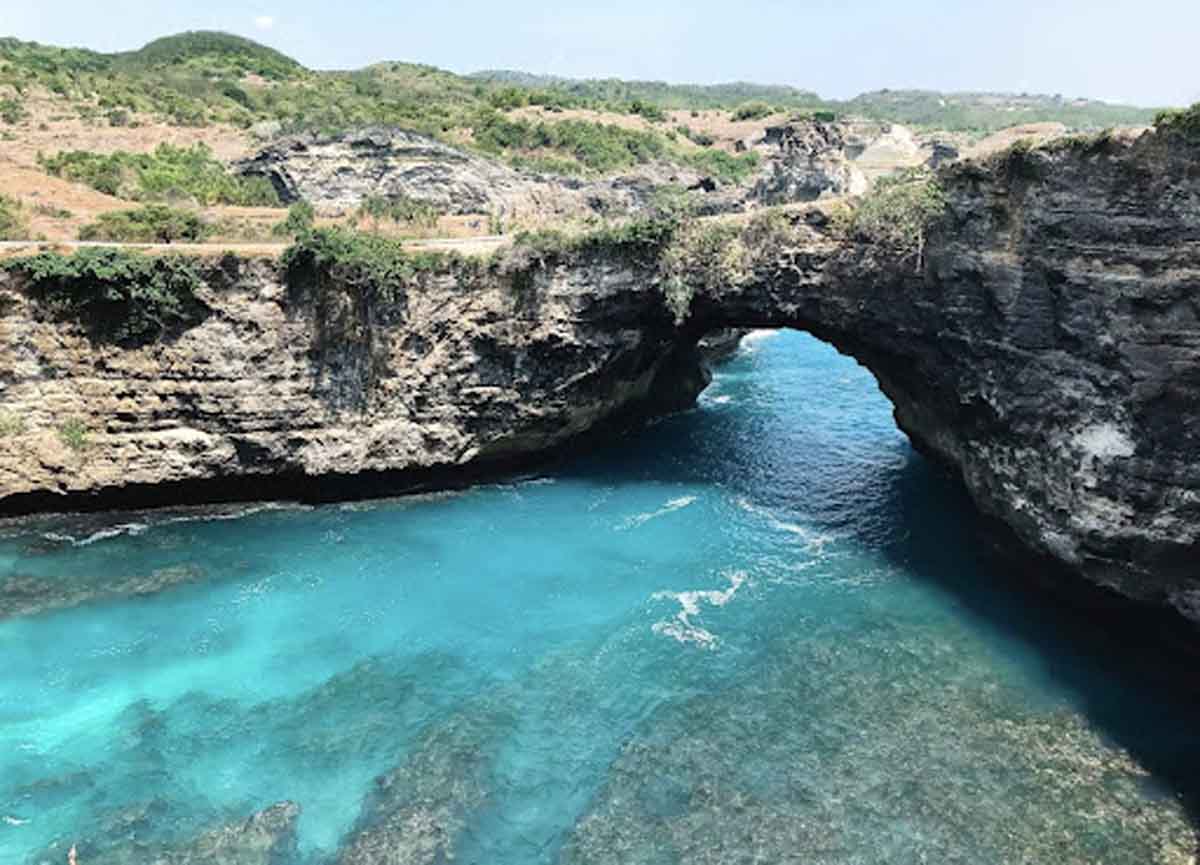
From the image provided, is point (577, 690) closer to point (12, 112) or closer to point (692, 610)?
point (692, 610)

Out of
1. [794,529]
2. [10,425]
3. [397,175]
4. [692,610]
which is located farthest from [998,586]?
[397,175]

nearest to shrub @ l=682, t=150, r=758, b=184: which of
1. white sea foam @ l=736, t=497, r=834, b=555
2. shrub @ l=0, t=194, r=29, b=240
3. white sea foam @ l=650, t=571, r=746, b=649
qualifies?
white sea foam @ l=736, t=497, r=834, b=555

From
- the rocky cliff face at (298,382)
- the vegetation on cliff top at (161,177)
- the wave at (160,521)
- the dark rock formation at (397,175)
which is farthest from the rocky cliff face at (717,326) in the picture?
the dark rock formation at (397,175)

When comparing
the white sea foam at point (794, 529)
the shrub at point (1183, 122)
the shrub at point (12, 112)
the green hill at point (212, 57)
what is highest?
the green hill at point (212, 57)

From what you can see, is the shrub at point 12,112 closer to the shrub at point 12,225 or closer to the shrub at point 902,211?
the shrub at point 12,225

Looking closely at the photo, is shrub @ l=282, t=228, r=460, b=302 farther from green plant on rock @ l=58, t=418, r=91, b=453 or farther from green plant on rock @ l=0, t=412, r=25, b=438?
green plant on rock @ l=0, t=412, r=25, b=438

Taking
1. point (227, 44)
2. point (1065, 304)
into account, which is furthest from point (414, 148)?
point (227, 44)
